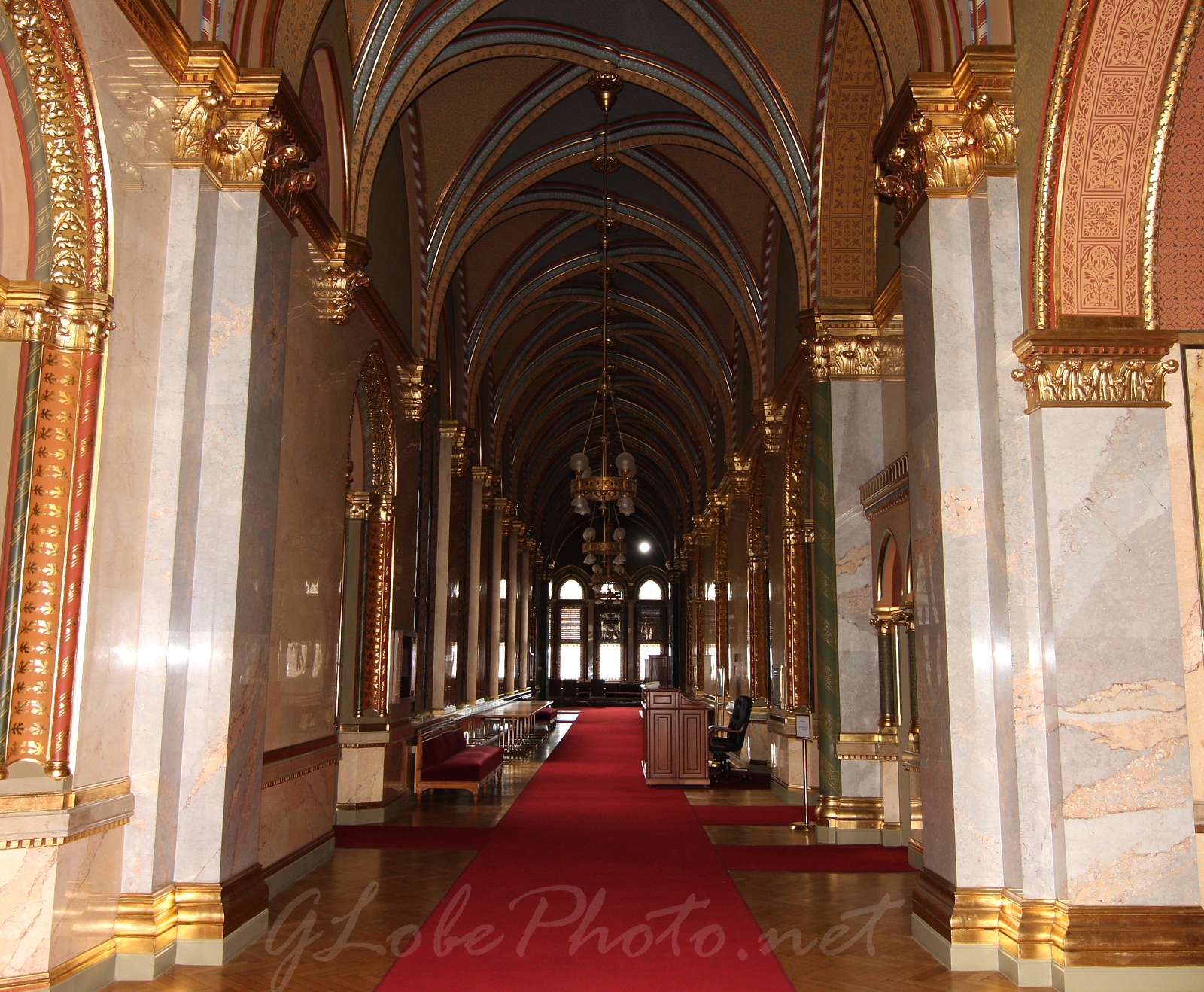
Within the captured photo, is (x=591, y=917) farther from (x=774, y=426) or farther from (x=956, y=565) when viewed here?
(x=774, y=426)

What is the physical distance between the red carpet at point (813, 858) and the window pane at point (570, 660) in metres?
31.7

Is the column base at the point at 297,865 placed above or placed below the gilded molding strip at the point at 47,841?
below

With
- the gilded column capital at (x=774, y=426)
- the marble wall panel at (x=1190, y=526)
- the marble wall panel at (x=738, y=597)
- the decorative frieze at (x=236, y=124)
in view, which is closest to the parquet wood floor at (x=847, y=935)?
the marble wall panel at (x=1190, y=526)

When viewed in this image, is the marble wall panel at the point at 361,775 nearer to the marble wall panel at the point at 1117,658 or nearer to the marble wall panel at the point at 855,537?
the marble wall panel at the point at 855,537

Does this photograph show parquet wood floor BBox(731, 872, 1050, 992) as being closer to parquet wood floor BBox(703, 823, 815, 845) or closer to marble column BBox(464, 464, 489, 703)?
parquet wood floor BBox(703, 823, 815, 845)

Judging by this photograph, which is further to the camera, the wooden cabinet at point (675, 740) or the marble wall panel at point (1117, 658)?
the wooden cabinet at point (675, 740)

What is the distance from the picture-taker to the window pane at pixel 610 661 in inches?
1594

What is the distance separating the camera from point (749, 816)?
11008 millimetres

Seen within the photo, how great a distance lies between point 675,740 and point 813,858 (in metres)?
5.52

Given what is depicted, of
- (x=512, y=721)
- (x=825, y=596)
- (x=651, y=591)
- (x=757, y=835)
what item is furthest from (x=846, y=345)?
(x=651, y=591)

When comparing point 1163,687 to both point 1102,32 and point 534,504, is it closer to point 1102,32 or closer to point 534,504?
point 1102,32

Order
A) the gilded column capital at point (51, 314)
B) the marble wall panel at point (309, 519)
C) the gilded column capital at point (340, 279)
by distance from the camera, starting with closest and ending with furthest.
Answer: the gilded column capital at point (51, 314) < the marble wall panel at point (309, 519) < the gilded column capital at point (340, 279)

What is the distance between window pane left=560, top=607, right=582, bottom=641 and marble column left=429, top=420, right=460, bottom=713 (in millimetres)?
26447

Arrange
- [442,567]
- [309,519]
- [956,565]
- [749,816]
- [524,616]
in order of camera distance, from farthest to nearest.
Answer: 1. [524,616]
2. [442,567]
3. [749,816]
4. [309,519]
5. [956,565]
